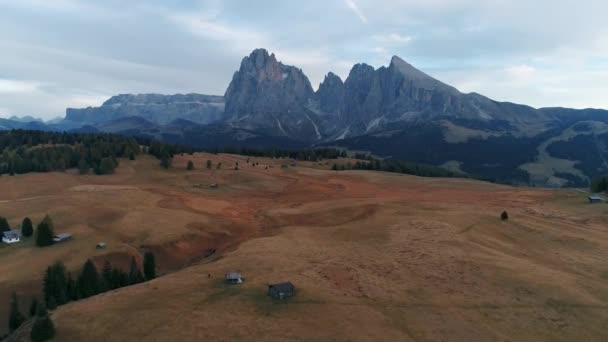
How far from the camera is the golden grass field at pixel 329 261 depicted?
48.4 meters

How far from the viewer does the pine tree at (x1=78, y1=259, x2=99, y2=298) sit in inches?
2739

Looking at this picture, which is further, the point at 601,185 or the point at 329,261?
the point at 601,185

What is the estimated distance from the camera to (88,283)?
70375mm

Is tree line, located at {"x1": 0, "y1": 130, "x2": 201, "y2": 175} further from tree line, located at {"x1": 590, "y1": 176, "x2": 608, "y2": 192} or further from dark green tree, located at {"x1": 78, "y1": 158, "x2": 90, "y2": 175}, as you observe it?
tree line, located at {"x1": 590, "y1": 176, "x2": 608, "y2": 192}

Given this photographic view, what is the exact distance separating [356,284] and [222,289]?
17.8m

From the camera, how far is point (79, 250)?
8881cm

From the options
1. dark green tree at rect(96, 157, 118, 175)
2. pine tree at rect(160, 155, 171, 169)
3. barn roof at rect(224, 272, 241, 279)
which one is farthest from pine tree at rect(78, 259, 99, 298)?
pine tree at rect(160, 155, 171, 169)

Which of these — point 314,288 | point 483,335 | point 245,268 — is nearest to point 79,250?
point 245,268

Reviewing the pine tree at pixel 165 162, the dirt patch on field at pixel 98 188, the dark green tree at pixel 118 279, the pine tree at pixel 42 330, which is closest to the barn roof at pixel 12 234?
the dark green tree at pixel 118 279

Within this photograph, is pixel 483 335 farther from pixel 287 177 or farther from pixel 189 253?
pixel 287 177

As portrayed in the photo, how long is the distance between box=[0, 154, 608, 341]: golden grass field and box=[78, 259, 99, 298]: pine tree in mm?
9373

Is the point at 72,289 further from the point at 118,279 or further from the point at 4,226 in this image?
the point at 4,226

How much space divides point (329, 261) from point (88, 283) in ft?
126

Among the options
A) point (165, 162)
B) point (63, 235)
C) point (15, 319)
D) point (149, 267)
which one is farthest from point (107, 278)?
point (165, 162)
